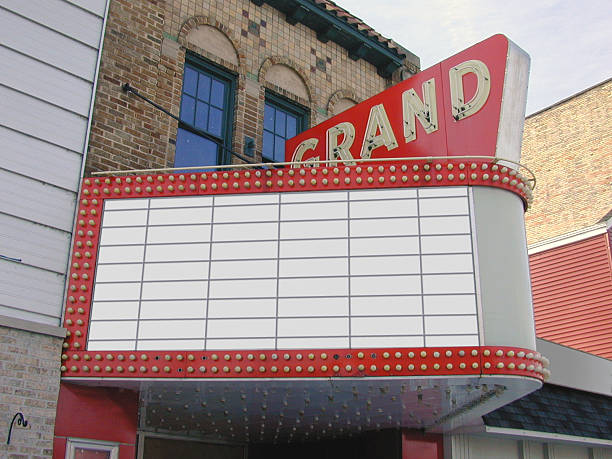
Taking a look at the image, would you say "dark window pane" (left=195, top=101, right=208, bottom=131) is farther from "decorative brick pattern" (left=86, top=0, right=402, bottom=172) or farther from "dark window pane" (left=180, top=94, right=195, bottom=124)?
"decorative brick pattern" (left=86, top=0, right=402, bottom=172)

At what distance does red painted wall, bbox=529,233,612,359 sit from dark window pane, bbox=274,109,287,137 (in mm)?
11433

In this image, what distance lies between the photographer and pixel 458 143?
9.47 meters

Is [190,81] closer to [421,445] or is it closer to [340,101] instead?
[340,101]

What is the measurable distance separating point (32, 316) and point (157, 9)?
5175mm

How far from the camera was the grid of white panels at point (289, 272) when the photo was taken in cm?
798

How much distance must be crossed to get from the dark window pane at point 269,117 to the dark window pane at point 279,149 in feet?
0.68

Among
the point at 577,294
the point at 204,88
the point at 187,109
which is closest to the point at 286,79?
the point at 204,88

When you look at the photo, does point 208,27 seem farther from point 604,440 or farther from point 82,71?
point 604,440

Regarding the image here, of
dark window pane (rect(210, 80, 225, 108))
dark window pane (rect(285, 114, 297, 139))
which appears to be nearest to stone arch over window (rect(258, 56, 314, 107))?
dark window pane (rect(285, 114, 297, 139))

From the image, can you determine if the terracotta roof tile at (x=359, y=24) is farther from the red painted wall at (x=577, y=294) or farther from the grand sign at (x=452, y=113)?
the red painted wall at (x=577, y=294)

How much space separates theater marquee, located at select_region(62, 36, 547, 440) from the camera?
786 centimetres

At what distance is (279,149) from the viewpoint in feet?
42.7

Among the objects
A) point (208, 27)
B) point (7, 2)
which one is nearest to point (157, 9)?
point (208, 27)

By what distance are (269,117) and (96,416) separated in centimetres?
644
